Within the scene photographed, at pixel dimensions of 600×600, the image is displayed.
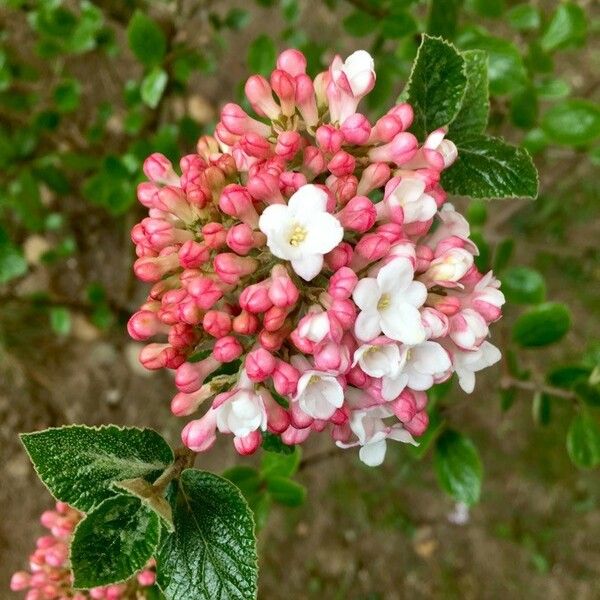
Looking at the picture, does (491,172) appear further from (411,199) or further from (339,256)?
(339,256)

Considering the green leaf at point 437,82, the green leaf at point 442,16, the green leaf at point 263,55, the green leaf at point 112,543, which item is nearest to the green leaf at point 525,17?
the green leaf at point 442,16

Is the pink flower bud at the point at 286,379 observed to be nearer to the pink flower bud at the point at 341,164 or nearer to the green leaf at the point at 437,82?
the pink flower bud at the point at 341,164

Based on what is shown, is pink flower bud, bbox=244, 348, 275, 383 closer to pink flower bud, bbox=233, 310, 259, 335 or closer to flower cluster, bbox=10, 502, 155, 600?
pink flower bud, bbox=233, 310, 259, 335

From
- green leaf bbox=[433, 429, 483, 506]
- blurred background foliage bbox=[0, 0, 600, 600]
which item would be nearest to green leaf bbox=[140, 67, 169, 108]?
blurred background foliage bbox=[0, 0, 600, 600]

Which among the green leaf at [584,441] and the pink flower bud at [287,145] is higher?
the pink flower bud at [287,145]

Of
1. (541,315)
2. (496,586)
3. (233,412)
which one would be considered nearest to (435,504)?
(496,586)
